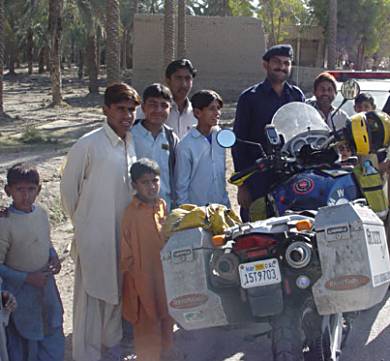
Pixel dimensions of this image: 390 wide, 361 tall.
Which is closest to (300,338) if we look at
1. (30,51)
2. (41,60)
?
(30,51)

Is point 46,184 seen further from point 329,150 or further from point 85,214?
point 329,150

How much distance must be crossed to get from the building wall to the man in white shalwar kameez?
24016 mm

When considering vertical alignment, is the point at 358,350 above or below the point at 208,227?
below

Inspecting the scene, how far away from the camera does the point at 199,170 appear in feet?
15.9

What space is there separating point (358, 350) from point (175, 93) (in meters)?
2.36

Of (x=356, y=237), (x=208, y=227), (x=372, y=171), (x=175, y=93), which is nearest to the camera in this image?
(x=356, y=237)

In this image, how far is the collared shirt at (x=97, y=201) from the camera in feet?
13.8

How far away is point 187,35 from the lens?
28.6 metres

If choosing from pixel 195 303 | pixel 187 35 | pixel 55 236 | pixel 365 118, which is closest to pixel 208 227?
pixel 195 303

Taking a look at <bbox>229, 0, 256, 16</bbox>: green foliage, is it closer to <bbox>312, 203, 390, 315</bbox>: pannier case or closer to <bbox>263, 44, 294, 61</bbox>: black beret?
<bbox>263, 44, 294, 61</bbox>: black beret

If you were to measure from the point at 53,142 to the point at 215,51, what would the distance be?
51.9ft

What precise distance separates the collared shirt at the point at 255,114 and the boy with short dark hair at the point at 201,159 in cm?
42

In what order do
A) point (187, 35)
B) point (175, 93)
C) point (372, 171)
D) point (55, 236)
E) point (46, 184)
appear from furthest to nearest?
point (187, 35) → point (46, 184) → point (55, 236) → point (175, 93) → point (372, 171)

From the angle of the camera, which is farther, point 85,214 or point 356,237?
point 85,214
